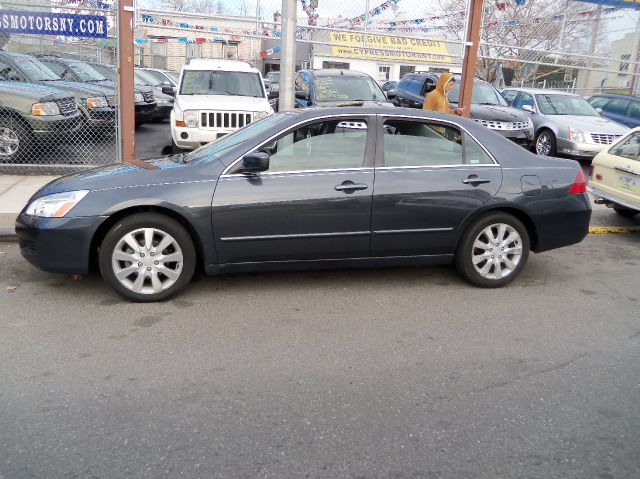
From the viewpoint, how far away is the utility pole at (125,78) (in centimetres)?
771

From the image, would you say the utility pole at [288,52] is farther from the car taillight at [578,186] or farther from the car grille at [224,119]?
the car taillight at [578,186]

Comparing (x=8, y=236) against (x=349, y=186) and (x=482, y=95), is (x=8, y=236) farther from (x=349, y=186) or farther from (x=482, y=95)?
(x=482, y=95)

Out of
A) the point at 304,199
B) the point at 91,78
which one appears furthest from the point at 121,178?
the point at 91,78

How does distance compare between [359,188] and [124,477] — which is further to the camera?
[359,188]

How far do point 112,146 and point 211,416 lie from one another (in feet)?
28.6

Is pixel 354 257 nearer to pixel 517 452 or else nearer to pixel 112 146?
pixel 517 452

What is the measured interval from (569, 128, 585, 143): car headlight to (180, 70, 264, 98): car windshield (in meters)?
6.23

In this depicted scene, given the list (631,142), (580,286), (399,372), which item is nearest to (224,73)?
(631,142)

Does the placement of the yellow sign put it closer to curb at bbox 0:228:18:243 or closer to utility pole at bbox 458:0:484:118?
utility pole at bbox 458:0:484:118

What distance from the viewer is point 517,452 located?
2904 mm

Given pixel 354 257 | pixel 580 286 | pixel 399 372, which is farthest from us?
pixel 580 286

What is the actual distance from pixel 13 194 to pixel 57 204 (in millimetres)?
3632

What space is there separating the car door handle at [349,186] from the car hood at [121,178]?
1.14m

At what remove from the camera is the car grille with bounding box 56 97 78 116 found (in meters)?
9.29
